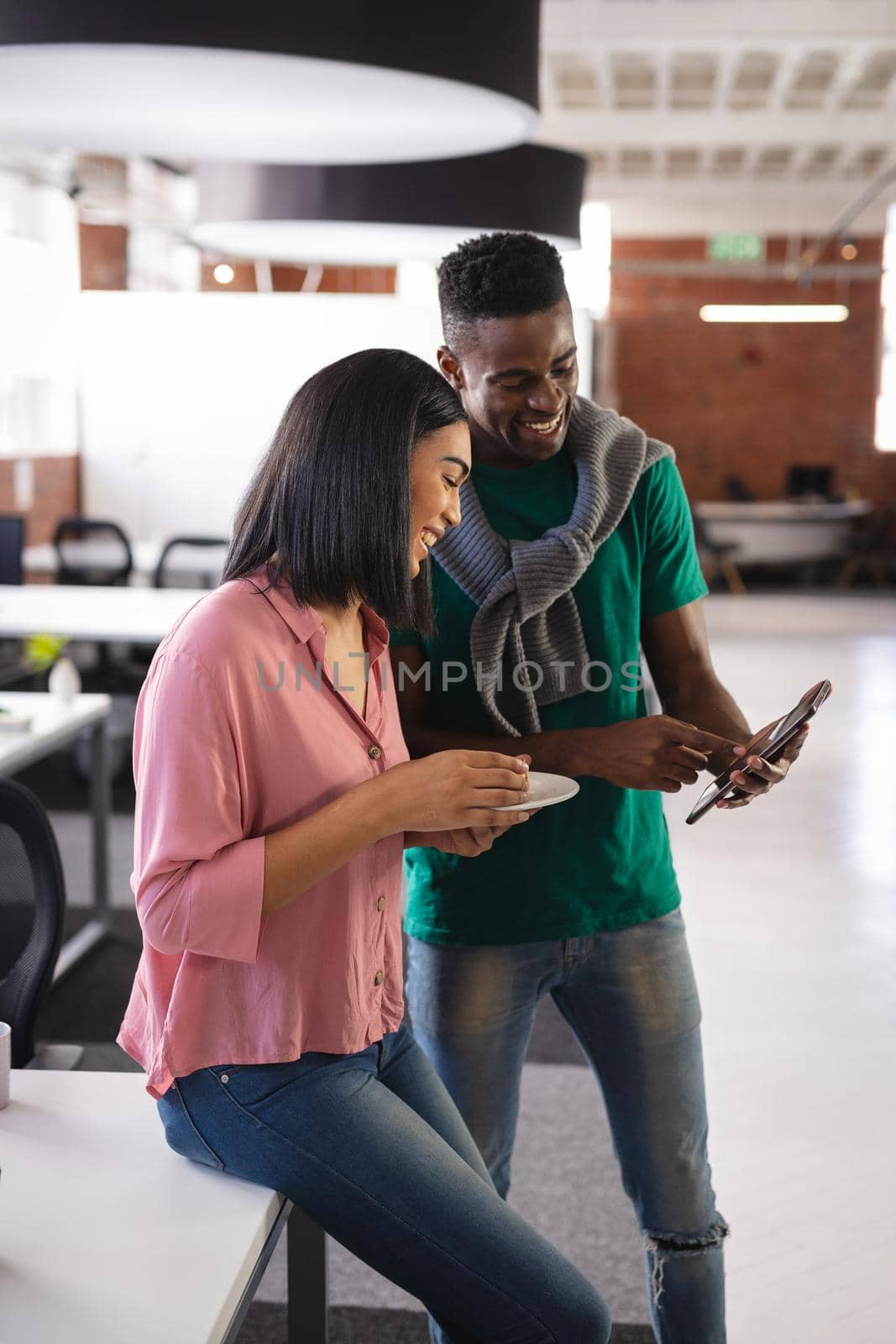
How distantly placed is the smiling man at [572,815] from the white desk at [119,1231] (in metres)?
0.38

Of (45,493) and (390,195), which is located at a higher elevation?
(390,195)

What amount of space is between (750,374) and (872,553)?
2.56 m

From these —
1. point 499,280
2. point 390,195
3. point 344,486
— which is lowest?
point 344,486

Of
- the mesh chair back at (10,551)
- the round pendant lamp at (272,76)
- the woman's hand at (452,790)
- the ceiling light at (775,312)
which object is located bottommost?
the mesh chair back at (10,551)

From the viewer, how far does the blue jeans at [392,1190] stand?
1269 millimetres

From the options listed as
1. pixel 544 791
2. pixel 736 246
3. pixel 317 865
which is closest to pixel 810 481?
pixel 736 246

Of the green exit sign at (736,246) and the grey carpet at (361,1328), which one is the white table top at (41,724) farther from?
the green exit sign at (736,246)

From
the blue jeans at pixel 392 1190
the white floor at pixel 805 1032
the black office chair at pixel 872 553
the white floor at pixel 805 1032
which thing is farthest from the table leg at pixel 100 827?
the black office chair at pixel 872 553

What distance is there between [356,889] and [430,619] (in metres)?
0.34

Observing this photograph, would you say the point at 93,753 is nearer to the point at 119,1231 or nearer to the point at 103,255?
the point at 119,1231

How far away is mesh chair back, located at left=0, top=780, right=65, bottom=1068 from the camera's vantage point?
6.65 ft

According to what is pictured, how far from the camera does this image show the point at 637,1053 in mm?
1681

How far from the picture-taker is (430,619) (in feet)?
5.15

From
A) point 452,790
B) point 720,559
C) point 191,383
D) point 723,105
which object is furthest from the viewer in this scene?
point 720,559
